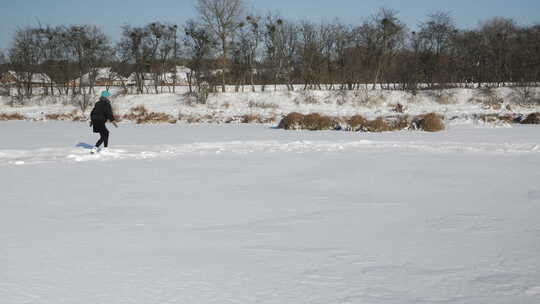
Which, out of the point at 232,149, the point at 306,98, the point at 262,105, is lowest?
the point at 232,149

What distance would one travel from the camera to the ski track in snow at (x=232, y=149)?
11.6 meters

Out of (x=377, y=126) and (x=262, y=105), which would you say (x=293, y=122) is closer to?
(x=377, y=126)

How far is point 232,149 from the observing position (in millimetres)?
13297

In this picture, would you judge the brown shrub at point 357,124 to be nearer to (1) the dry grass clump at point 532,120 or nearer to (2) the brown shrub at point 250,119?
(2) the brown shrub at point 250,119

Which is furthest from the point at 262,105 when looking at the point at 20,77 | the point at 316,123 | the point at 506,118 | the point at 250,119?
the point at 20,77

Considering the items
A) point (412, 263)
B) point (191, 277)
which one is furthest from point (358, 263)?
point (191, 277)

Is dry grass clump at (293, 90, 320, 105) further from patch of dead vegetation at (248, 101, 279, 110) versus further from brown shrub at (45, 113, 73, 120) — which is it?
brown shrub at (45, 113, 73, 120)

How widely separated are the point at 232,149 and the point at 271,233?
28.0ft

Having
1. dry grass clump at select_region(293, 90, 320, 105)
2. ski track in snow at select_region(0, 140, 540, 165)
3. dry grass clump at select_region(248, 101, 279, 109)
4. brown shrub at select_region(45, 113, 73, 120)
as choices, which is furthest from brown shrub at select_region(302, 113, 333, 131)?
brown shrub at select_region(45, 113, 73, 120)

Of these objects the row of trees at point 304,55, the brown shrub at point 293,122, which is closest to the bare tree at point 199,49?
the row of trees at point 304,55

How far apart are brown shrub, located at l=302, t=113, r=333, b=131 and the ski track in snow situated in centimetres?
671

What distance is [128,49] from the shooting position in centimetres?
4866

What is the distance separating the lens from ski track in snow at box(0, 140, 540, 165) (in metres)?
11.6

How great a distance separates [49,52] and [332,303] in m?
54.0
